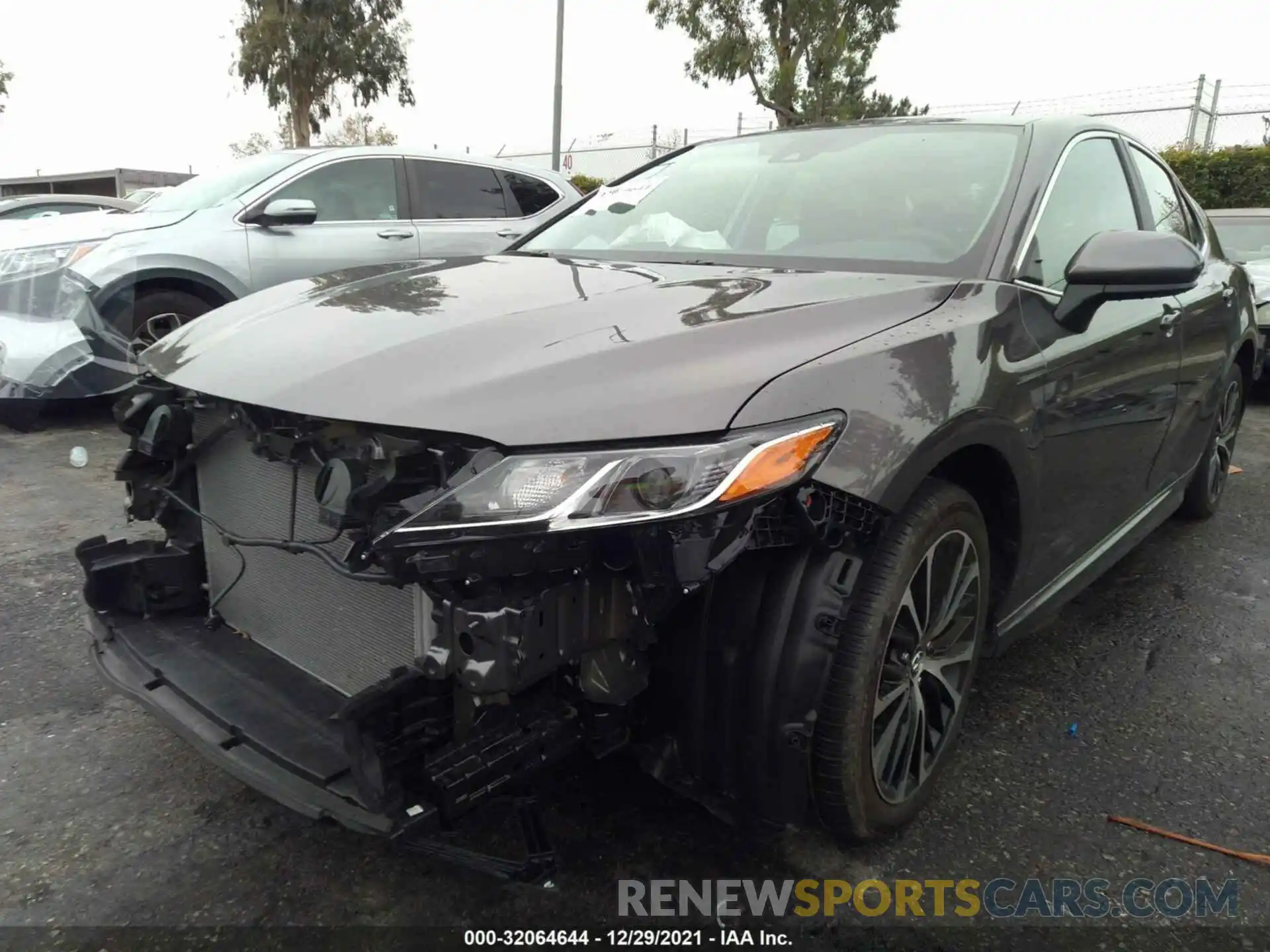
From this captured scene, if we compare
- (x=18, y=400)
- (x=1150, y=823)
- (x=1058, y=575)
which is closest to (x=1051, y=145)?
(x=1058, y=575)

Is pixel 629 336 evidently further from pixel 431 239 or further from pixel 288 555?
pixel 431 239

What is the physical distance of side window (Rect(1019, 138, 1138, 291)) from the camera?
2.38 m

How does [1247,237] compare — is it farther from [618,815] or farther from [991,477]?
[618,815]

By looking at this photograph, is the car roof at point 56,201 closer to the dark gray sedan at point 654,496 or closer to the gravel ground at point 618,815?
the gravel ground at point 618,815

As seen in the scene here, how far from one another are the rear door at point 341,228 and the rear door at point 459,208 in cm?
11

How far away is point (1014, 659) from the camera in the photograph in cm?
298

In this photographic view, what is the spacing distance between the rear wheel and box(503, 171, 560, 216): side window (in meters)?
4.74

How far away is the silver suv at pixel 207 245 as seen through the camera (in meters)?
5.37

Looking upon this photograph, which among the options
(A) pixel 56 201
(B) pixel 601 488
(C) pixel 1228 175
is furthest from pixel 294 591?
(C) pixel 1228 175

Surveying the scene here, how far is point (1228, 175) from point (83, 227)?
14.6 meters

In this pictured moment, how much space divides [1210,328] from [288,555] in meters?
3.18

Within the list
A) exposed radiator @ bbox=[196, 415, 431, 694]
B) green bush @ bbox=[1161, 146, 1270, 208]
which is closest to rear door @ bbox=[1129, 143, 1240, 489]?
exposed radiator @ bbox=[196, 415, 431, 694]

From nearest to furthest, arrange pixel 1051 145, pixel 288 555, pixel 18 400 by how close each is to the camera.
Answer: pixel 288 555, pixel 1051 145, pixel 18 400

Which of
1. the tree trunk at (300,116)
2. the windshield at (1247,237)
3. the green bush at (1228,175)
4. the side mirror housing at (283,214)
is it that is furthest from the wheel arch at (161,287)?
the tree trunk at (300,116)
